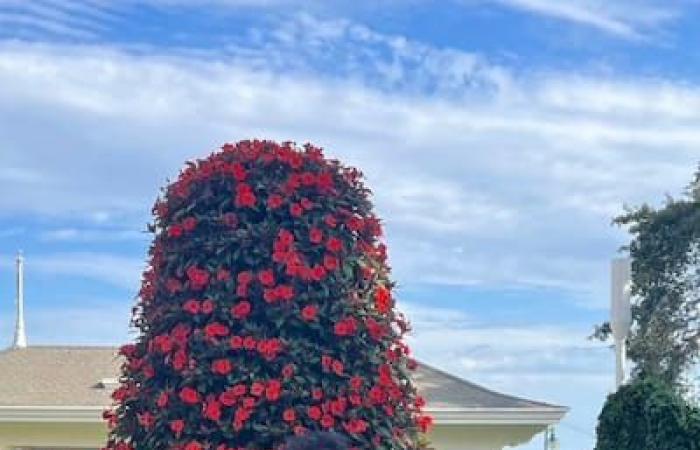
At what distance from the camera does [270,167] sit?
5.53m

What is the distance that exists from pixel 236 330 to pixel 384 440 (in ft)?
2.60

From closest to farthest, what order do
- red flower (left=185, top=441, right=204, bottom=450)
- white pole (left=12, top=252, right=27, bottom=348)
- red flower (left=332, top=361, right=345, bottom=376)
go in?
red flower (left=185, top=441, right=204, bottom=450) < red flower (left=332, top=361, right=345, bottom=376) < white pole (left=12, top=252, right=27, bottom=348)

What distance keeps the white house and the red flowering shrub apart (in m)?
6.80

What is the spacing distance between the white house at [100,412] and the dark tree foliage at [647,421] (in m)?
3.85

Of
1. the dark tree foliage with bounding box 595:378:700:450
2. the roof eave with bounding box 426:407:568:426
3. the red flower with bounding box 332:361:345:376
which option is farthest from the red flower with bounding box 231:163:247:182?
the roof eave with bounding box 426:407:568:426

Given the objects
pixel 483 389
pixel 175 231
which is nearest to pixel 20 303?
pixel 483 389

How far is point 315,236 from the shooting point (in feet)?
17.5

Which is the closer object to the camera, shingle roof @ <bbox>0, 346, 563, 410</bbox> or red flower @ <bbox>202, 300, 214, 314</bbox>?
red flower @ <bbox>202, 300, 214, 314</bbox>

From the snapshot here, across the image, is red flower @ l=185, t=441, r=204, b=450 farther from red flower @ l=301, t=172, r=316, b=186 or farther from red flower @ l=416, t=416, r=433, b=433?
red flower @ l=301, t=172, r=316, b=186

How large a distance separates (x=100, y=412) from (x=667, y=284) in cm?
996

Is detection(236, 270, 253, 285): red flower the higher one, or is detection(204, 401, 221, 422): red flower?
detection(236, 270, 253, 285): red flower

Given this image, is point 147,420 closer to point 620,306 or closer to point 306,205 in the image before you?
point 306,205

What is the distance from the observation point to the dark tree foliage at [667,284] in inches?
719

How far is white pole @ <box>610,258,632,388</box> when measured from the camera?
9625 millimetres
